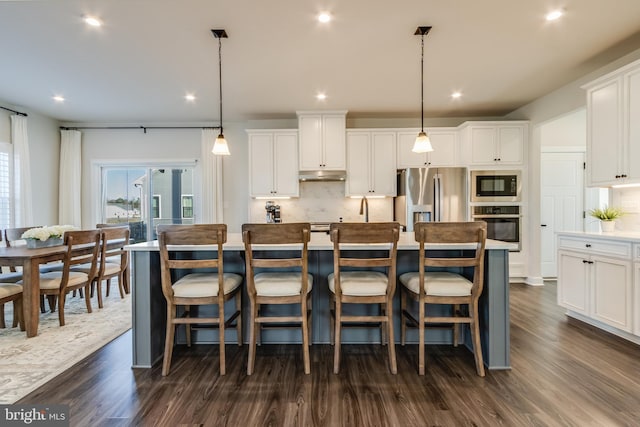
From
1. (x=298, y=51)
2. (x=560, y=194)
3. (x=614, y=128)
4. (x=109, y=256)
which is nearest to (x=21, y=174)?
(x=109, y=256)

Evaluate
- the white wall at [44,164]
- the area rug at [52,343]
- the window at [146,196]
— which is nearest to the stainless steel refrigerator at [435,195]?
the window at [146,196]

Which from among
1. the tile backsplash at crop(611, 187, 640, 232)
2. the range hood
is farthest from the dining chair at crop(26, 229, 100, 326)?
the tile backsplash at crop(611, 187, 640, 232)

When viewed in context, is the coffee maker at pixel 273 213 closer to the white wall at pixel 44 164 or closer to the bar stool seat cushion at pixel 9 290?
the bar stool seat cushion at pixel 9 290

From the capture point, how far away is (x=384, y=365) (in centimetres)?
216

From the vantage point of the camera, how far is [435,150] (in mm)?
4648

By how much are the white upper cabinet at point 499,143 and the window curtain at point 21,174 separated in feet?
22.3

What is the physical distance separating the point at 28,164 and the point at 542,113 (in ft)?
25.3

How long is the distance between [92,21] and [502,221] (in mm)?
5319

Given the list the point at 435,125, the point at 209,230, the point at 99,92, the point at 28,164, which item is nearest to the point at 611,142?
the point at 435,125

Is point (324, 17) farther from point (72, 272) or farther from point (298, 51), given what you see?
point (72, 272)

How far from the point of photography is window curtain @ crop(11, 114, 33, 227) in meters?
4.32

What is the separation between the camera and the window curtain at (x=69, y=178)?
16.5ft

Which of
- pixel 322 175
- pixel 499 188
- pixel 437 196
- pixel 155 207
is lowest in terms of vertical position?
pixel 155 207

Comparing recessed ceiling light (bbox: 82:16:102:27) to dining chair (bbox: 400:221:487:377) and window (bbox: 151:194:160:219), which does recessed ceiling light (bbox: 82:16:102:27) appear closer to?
dining chair (bbox: 400:221:487:377)
